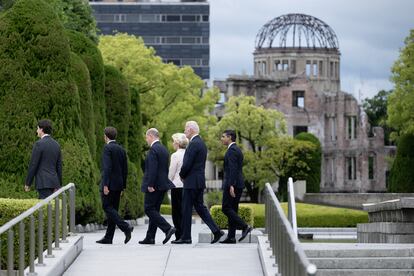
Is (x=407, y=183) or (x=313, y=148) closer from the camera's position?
(x=407, y=183)

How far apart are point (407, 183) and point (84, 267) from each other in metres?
49.5

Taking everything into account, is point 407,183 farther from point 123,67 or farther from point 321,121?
point 321,121

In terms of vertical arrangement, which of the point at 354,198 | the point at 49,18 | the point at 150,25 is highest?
the point at 150,25

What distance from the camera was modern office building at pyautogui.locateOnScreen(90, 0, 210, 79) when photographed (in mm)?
169000

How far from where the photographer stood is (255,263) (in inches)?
667

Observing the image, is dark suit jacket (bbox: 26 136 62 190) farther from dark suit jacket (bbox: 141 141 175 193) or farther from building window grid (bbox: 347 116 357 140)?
building window grid (bbox: 347 116 357 140)

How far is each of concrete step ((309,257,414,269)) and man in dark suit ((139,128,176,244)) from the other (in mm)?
4691

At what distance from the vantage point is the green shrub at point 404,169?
64438mm

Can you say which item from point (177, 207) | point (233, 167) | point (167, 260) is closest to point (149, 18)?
point (177, 207)

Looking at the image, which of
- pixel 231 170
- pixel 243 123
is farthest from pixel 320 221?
pixel 243 123

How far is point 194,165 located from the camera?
2034cm

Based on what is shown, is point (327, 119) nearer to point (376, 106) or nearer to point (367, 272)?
point (376, 106)

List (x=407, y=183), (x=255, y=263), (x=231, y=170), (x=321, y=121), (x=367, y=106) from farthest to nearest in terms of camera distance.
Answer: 1. (x=367, y=106)
2. (x=321, y=121)
3. (x=407, y=183)
4. (x=231, y=170)
5. (x=255, y=263)

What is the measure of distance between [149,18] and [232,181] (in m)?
150
